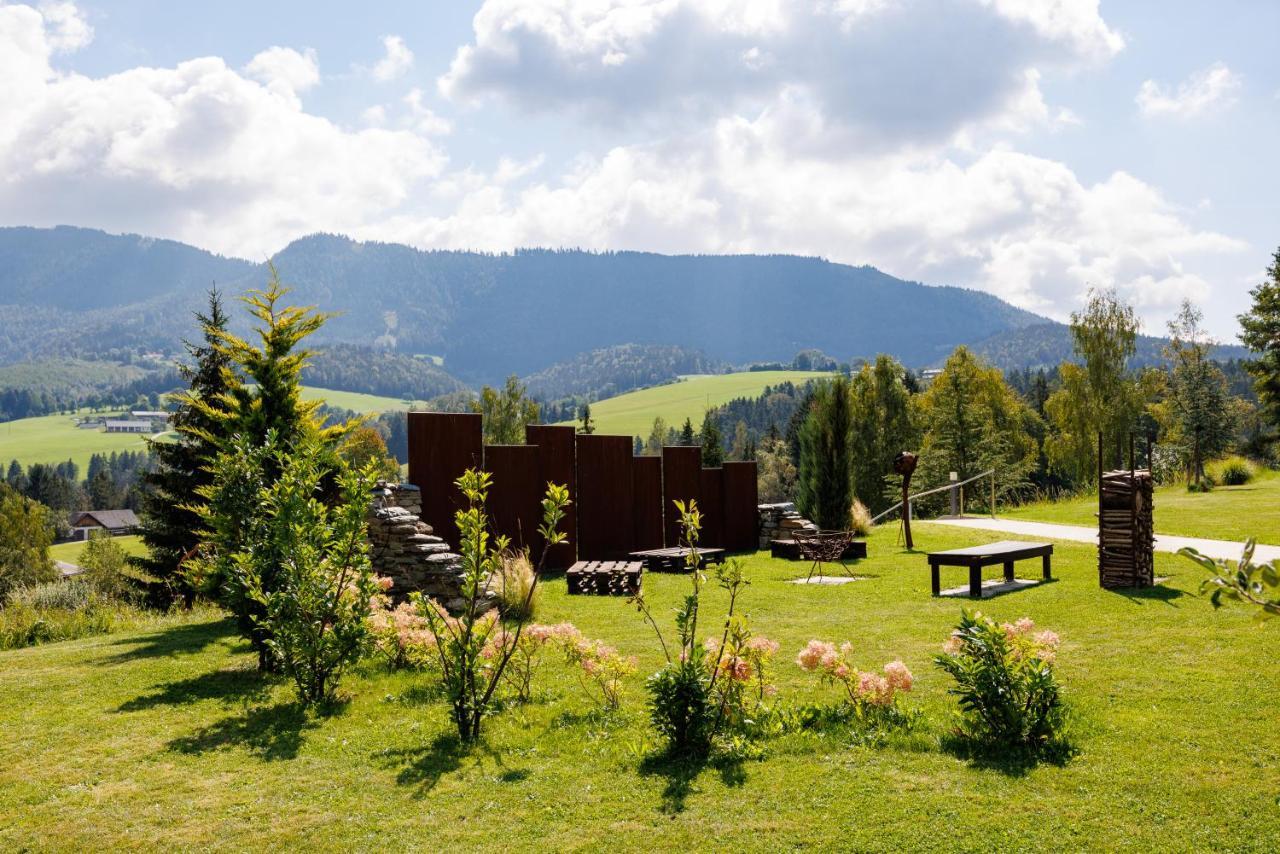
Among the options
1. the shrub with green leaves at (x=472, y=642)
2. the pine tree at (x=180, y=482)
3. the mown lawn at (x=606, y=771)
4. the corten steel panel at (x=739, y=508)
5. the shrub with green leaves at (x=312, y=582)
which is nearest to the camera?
the mown lawn at (x=606, y=771)

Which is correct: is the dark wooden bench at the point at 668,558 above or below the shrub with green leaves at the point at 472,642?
below

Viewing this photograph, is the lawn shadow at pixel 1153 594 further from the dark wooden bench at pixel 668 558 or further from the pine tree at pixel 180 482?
the pine tree at pixel 180 482

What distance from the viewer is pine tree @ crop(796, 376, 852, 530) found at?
1819cm

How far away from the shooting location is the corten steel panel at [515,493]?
13.2 meters

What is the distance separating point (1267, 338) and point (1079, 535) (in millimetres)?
21751

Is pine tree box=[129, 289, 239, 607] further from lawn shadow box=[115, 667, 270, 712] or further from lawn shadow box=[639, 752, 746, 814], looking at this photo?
lawn shadow box=[639, 752, 746, 814]

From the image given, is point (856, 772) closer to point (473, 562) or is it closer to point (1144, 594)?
point (473, 562)

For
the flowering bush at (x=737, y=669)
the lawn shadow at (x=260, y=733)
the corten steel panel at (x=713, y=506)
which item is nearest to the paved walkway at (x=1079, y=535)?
the corten steel panel at (x=713, y=506)

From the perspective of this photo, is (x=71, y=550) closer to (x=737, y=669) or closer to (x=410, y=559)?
(x=410, y=559)

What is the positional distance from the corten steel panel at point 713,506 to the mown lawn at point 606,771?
8050 millimetres

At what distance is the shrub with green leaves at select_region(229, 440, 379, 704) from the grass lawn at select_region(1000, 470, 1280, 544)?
10.5 meters

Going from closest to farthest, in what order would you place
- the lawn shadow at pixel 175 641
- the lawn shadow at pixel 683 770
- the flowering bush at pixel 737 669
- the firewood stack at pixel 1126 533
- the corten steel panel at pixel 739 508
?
the lawn shadow at pixel 683 770 → the flowering bush at pixel 737 669 → the lawn shadow at pixel 175 641 → the firewood stack at pixel 1126 533 → the corten steel panel at pixel 739 508

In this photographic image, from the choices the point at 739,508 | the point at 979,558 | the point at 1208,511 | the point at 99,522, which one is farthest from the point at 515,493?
the point at 99,522

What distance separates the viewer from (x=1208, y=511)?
16.5 metres
